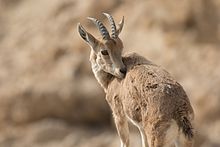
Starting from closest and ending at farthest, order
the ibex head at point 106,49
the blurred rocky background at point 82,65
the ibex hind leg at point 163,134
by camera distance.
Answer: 1. the ibex hind leg at point 163,134
2. the ibex head at point 106,49
3. the blurred rocky background at point 82,65

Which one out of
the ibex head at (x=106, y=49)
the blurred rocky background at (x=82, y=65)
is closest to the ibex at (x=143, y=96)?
the ibex head at (x=106, y=49)

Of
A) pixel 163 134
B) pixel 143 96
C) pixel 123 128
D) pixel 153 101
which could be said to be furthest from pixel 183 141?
pixel 123 128

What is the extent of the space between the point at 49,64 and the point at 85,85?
1.51m

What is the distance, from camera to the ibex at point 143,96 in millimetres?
9516

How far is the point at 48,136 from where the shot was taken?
2527cm

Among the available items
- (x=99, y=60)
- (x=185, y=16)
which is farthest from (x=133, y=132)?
(x=99, y=60)

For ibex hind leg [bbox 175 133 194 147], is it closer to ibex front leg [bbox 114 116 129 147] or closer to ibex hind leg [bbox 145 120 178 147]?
ibex hind leg [bbox 145 120 178 147]

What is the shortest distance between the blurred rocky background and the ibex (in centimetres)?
1111

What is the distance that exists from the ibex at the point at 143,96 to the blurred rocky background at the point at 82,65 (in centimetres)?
1111

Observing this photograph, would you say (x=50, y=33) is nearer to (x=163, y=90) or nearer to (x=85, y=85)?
(x=85, y=85)

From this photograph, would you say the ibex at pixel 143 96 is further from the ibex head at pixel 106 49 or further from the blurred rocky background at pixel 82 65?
the blurred rocky background at pixel 82 65

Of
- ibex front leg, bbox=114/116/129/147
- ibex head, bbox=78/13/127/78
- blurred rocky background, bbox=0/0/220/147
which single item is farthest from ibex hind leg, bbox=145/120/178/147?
blurred rocky background, bbox=0/0/220/147

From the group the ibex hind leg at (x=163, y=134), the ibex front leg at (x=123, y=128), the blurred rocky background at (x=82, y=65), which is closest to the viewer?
the ibex hind leg at (x=163, y=134)

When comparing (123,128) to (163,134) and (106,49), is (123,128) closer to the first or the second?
(106,49)
